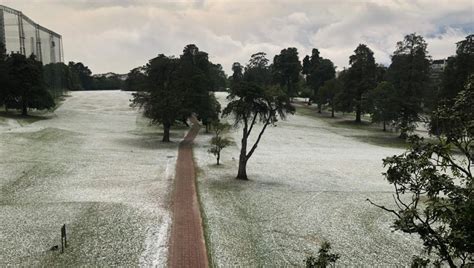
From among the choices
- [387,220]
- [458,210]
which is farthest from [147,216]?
[458,210]

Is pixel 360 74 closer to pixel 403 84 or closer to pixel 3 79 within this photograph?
pixel 403 84

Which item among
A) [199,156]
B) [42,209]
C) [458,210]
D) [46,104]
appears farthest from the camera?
[46,104]

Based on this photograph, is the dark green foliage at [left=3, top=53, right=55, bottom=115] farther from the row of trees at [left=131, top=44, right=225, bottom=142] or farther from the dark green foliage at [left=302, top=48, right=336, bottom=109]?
the dark green foliage at [left=302, top=48, right=336, bottom=109]

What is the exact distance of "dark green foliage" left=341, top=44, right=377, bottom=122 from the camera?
265 ft

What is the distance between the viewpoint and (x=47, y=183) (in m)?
29.8

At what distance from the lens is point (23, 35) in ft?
260

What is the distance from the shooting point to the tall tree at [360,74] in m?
80.6

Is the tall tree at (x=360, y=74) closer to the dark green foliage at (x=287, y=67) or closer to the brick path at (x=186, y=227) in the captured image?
the dark green foliage at (x=287, y=67)

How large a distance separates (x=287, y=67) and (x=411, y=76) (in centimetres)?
5392

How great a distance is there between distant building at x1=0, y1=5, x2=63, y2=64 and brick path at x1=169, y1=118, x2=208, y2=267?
57.3 metres

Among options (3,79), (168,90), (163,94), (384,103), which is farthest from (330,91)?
(3,79)

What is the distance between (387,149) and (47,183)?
43.7 metres

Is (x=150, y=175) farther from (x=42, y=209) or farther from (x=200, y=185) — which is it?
(x=42, y=209)

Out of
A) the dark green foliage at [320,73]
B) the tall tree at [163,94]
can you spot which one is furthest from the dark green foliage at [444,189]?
the dark green foliage at [320,73]
